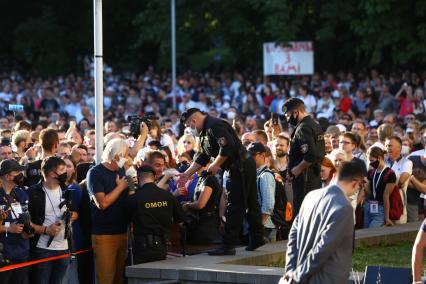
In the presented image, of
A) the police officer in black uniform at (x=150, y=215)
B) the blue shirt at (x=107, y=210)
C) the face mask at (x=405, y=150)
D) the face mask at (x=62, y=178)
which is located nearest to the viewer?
the face mask at (x=62, y=178)

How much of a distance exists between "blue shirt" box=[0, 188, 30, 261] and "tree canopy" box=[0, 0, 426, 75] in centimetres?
1985

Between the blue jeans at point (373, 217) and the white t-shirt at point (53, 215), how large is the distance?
469 cm

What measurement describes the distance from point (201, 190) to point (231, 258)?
1130 mm

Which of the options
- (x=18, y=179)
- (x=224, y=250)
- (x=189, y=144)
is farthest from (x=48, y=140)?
(x=189, y=144)

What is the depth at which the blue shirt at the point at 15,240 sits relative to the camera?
12500 mm

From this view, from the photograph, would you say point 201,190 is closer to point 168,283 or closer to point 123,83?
point 168,283

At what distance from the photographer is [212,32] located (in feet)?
128

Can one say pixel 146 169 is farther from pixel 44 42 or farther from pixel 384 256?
pixel 44 42

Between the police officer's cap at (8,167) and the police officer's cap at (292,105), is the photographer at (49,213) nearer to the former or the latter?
the police officer's cap at (8,167)

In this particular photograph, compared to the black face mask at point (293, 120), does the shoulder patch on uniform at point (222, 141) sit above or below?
below

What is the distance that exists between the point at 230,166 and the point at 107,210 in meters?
1.38

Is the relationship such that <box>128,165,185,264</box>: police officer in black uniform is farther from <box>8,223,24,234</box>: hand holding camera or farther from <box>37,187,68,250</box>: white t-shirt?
<box>8,223,24,234</box>: hand holding camera

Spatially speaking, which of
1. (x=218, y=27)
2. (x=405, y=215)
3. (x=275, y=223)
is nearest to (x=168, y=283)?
(x=275, y=223)

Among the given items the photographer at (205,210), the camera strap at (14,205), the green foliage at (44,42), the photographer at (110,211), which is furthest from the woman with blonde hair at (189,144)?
the green foliage at (44,42)
